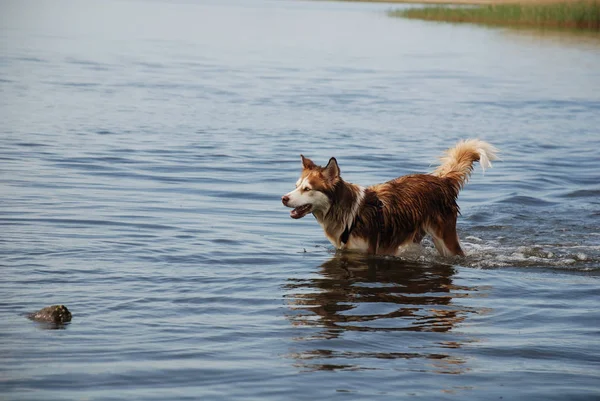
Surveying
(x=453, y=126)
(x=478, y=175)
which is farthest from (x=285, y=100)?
(x=478, y=175)

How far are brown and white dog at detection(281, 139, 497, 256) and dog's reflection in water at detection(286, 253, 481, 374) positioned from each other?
30cm

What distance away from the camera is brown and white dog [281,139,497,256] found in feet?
33.8

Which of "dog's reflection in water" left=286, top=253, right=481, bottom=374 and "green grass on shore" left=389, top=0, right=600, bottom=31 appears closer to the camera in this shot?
"dog's reflection in water" left=286, top=253, right=481, bottom=374

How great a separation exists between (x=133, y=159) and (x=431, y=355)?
10.2 m

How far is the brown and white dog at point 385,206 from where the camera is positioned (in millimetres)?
10289

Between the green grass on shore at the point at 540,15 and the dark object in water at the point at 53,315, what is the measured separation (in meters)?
45.9

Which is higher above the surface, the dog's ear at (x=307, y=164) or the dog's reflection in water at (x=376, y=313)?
the dog's ear at (x=307, y=164)

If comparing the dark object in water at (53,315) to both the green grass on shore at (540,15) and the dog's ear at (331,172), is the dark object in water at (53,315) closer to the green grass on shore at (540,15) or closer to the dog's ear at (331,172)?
the dog's ear at (331,172)

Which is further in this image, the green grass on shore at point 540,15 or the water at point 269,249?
the green grass on shore at point 540,15

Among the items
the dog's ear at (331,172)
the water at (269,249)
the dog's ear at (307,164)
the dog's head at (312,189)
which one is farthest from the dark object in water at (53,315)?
the dog's ear at (331,172)

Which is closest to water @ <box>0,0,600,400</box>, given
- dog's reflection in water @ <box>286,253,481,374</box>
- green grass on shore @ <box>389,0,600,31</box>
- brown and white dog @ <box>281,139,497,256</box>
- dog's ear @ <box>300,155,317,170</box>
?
dog's reflection in water @ <box>286,253,481,374</box>

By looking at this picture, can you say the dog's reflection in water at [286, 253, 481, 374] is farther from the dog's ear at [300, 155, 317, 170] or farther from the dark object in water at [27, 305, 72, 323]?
the dark object in water at [27, 305, 72, 323]

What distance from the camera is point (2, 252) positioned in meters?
10.4

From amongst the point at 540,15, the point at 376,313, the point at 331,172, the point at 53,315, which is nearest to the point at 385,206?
the point at 331,172
